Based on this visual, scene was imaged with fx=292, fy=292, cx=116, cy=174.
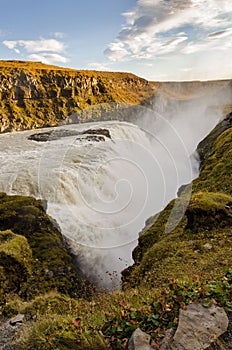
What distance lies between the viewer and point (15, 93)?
113 meters

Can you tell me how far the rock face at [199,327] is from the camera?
4.88m

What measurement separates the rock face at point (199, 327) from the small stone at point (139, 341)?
43 cm

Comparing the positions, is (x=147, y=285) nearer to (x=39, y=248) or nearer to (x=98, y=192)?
(x=39, y=248)

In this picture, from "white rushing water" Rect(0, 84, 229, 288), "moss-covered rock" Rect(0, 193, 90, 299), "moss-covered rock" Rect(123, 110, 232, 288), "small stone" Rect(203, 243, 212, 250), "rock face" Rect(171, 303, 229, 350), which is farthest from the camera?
"white rushing water" Rect(0, 84, 229, 288)

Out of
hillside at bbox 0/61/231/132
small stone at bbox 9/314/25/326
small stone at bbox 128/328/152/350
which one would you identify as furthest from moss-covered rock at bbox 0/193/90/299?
hillside at bbox 0/61/231/132

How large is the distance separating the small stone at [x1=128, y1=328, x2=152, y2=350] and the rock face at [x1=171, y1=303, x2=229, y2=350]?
43cm

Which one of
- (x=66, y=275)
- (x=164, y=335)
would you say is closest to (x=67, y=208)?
(x=66, y=275)

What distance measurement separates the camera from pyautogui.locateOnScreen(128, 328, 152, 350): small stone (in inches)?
193

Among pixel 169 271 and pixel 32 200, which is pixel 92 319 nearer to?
pixel 169 271

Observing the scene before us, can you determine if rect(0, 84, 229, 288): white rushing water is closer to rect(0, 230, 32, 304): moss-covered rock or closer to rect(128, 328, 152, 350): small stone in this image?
rect(0, 230, 32, 304): moss-covered rock

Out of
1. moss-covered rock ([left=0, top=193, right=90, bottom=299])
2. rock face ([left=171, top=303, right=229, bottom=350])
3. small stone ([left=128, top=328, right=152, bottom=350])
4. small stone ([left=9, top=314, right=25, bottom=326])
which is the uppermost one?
rock face ([left=171, top=303, right=229, bottom=350])

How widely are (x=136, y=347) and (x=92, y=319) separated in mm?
1727

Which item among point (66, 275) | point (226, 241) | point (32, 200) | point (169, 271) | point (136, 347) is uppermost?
point (136, 347)

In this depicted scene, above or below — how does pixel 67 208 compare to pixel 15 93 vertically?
below
